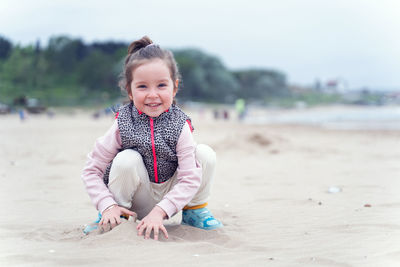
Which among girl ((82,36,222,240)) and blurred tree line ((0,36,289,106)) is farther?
blurred tree line ((0,36,289,106))

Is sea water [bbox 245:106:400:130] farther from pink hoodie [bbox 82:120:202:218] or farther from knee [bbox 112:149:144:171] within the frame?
knee [bbox 112:149:144:171]

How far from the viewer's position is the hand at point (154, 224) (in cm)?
204

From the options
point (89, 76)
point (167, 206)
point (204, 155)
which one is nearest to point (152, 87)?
point (204, 155)

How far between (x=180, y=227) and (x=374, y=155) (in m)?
5.08

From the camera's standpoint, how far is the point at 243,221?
279 cm

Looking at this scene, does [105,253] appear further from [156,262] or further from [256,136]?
[256,136]

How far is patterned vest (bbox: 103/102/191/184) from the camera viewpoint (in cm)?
225

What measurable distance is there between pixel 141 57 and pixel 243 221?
1285 mm

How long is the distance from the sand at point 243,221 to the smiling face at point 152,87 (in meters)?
0.64

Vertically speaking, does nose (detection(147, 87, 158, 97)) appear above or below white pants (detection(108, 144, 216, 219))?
above

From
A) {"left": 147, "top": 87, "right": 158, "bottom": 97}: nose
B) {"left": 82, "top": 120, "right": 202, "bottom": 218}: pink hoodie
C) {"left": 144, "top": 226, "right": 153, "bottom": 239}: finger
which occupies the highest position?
{"left": 147, "top": 87, "right": 158, "bottom": 97}: nose

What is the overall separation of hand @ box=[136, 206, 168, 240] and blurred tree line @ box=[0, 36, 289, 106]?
2.75 feet

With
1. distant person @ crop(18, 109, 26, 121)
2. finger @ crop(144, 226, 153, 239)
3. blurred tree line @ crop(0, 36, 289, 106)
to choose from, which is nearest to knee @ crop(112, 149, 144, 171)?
finger @ crop(144, 226, 153, 239)

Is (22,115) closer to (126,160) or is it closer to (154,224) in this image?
(126,160)
